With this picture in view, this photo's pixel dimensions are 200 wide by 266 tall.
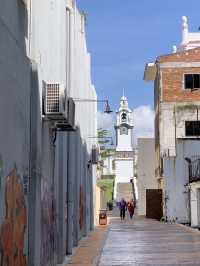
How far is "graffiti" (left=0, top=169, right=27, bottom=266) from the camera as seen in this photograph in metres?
8.26

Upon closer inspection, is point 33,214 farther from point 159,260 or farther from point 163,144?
point 163,144

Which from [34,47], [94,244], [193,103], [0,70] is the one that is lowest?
[94,244]

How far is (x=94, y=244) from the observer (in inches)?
851

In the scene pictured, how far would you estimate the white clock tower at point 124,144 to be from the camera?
4482 inches

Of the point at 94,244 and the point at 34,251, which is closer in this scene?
the point at 34,251

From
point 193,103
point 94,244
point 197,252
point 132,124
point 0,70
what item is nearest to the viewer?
point 0,70

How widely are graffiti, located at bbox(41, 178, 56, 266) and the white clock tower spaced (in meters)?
94.2

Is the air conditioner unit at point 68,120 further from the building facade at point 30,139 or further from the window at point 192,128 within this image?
the window at point 192,128

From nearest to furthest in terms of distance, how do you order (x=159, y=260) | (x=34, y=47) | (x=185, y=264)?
(x=34, y=47) < (x=185, y=264) < (x=159, y=260)

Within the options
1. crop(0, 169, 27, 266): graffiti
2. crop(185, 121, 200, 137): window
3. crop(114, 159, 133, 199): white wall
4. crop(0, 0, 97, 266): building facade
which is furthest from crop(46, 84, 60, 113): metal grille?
crop(114, 159, 133, 199): white wall

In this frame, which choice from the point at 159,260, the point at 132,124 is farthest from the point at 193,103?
the point at 132,124

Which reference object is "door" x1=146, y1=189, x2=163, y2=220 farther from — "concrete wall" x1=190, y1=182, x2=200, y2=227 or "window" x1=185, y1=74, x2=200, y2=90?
"window" x1=185, y1=74, x2=200, y2=90

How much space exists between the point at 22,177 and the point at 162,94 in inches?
1465

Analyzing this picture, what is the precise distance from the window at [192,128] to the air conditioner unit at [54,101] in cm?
3442
